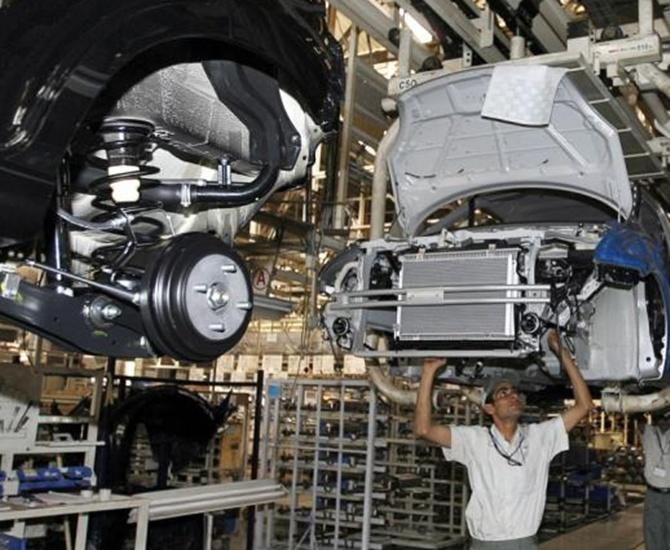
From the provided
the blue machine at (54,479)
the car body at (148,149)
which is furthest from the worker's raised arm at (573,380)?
the blue machine at (54,479)

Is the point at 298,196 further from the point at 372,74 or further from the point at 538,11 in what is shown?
the point at 538,11

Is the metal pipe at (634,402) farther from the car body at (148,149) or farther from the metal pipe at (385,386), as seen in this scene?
the car body at (148,149)

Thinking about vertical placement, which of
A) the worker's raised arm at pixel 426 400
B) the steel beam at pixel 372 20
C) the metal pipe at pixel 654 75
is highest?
the steel beam at pixel 372 20

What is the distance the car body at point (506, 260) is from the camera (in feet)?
→ 11.6

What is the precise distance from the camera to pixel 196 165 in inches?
115

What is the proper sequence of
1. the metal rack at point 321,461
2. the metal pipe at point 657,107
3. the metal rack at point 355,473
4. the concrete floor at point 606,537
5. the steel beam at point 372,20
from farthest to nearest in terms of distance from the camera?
the concrete floor at point 606,537, the metal rack at point 355,473, the metal rack at point 321,461, the metal pipe at point 657,107, the steel beam at point 372,20

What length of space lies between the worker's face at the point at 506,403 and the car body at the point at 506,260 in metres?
0.22

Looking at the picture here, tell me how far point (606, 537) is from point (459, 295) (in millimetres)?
9292

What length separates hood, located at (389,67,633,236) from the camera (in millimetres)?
3578

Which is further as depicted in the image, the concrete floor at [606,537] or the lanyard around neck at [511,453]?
the concrete floor at [606,537]

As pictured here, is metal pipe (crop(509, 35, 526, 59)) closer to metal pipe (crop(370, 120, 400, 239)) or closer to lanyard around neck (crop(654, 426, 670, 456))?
metal pipe (crop(370, 120, 400, 239))

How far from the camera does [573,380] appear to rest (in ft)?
Answer: 12.7

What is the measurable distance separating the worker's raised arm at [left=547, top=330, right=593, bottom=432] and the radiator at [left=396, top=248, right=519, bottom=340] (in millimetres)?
338

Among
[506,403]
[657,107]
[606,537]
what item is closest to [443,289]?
[506,403]
